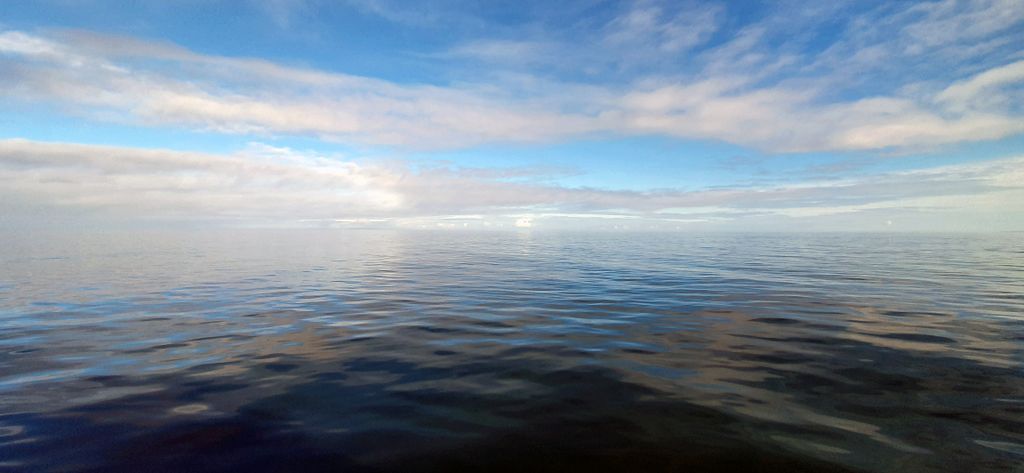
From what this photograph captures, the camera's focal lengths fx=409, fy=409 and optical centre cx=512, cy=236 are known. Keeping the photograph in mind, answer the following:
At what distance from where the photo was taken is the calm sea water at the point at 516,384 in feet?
20.1

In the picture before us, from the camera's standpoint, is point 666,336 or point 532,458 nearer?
point 532,458

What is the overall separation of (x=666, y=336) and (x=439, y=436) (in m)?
8.63

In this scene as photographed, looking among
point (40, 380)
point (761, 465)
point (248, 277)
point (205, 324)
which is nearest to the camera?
point (761, 465)

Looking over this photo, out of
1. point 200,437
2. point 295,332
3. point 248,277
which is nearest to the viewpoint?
point 200,437

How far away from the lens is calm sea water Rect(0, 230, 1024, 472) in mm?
6125

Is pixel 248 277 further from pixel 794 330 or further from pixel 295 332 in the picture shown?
pixel 794 330

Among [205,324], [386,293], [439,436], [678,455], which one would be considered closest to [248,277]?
[386,293]

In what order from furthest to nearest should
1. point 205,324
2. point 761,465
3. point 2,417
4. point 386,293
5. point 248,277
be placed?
point 248,277
point 386,293
point 205,324
point 2,417
point 761,465

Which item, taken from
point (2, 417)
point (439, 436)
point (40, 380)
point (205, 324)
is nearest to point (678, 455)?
point (439, 436)

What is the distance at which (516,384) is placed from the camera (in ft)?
29.1

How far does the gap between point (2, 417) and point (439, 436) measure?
310 inches

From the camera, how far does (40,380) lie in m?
9.13

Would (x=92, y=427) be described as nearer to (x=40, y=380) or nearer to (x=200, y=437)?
(x=200, y=437)

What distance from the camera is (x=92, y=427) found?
6.95 metres
